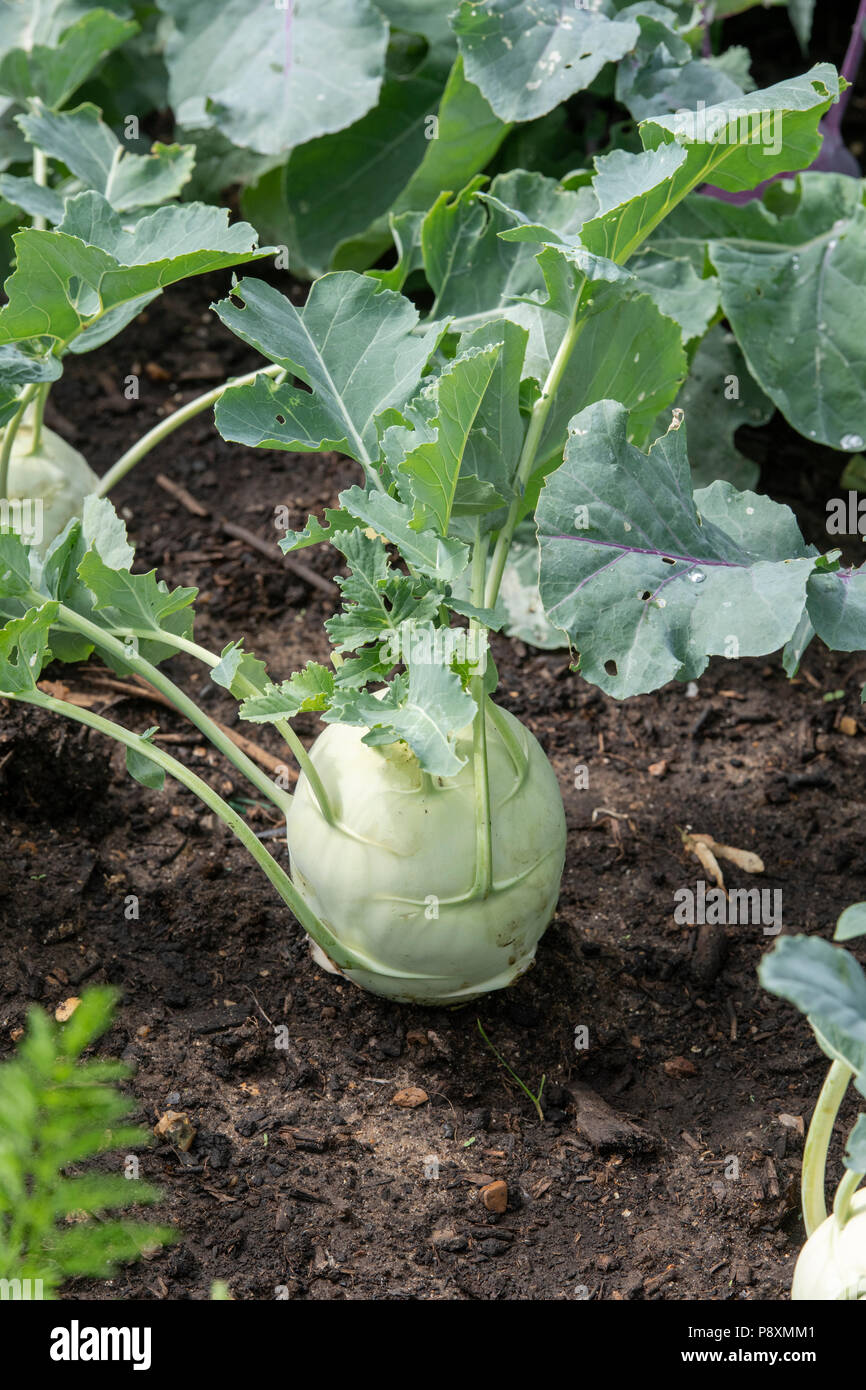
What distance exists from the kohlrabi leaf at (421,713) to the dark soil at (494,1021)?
58 centimetres

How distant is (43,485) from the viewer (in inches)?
96.4

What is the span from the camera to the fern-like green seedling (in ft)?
4.21

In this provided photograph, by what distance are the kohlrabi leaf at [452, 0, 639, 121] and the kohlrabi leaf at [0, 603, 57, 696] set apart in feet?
4.73

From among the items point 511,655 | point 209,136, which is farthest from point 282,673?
point 209,136

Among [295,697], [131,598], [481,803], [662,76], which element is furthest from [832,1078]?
[662,76]

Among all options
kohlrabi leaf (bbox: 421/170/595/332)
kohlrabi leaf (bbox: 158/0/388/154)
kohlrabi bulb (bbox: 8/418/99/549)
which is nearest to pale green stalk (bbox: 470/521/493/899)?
kohlrabi leaf (bbox: 421/170/595/332)

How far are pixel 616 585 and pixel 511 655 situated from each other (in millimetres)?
1075

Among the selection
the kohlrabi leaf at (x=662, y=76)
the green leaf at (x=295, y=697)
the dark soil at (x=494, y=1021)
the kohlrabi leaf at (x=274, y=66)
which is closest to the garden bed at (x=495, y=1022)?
the dark soil at (x=494, y=1021)

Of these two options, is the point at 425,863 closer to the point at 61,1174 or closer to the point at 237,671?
the point at 237,671

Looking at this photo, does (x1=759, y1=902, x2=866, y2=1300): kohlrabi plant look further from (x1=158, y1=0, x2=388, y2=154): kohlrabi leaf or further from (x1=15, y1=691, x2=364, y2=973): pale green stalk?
(x1=158, y1=0, x2=388, y2=154): kohlrabi leaf

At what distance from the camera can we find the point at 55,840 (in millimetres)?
2172

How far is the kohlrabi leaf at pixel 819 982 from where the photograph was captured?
3.83 ft

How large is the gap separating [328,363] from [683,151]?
59 cm

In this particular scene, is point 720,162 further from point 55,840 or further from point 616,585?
point 55,840
